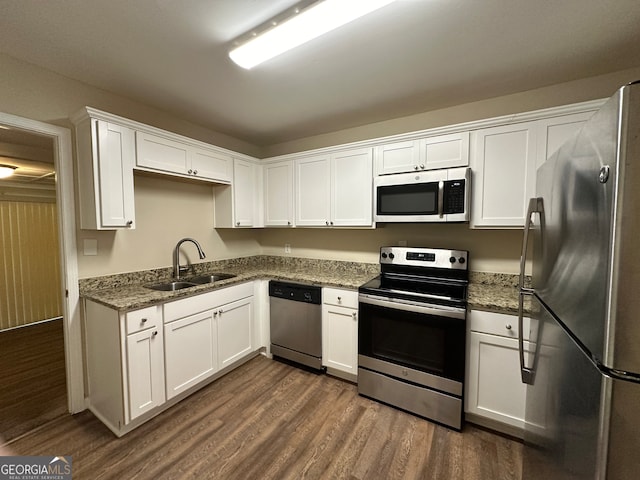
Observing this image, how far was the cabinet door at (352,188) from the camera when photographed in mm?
2488

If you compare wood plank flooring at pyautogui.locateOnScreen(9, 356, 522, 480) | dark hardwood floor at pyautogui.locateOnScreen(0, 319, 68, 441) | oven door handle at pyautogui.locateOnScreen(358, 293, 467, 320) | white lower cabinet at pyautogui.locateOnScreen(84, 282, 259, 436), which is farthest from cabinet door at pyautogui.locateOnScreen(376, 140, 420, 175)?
dark hardwood floor at pyautogui.locateOnScreen(0, 319, 68, 441)

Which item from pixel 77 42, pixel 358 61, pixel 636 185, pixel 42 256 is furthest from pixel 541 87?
pixel 42 256

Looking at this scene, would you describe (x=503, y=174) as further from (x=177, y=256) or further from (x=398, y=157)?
(x=177, y=256)

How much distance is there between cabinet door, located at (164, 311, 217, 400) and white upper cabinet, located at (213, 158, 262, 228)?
110cm

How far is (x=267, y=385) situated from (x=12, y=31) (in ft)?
9.54

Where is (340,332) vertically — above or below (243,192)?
below

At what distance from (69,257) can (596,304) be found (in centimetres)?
283

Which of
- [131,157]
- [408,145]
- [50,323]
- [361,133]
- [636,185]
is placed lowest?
[50,323]

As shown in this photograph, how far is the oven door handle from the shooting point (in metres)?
1.79

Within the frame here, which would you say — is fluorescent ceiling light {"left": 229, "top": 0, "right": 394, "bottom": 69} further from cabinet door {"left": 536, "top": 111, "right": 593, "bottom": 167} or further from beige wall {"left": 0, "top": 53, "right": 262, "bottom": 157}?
cabinet door {"left": 536, "top": 111, "right": 593, "bottom": 167}

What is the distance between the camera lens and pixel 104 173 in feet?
6.16

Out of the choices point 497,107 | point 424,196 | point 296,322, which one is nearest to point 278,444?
point 296,322

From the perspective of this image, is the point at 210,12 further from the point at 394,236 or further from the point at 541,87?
the point at 541,87

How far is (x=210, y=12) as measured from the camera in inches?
52.7
